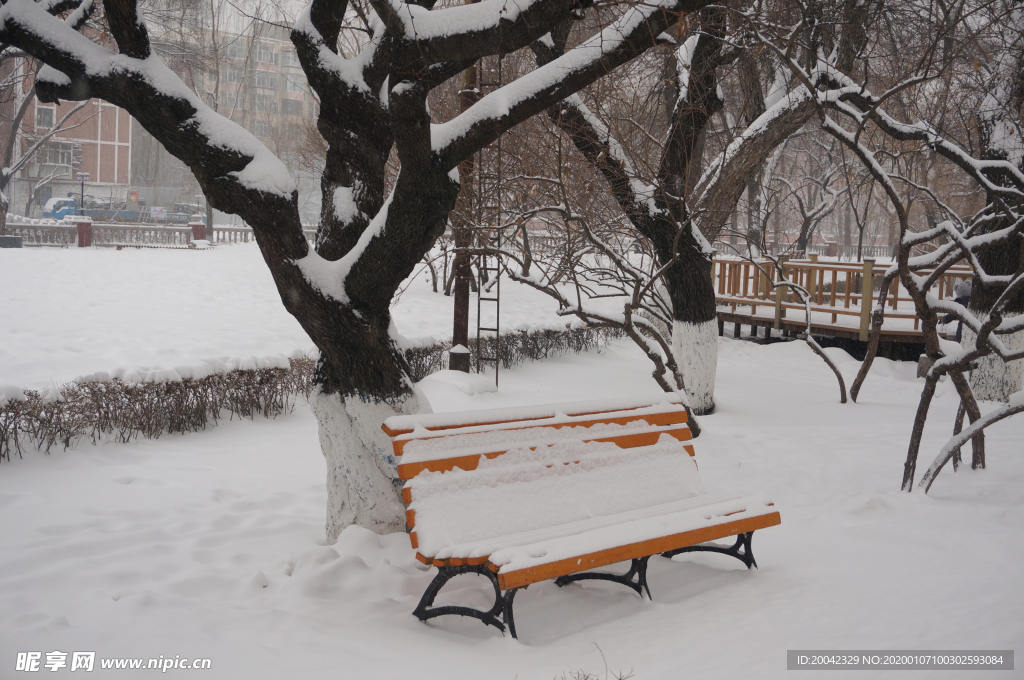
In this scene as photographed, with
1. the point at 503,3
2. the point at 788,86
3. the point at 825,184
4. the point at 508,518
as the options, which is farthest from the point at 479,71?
the point at 825,184

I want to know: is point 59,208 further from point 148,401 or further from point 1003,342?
point 1003,342

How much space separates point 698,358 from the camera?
27.9ft

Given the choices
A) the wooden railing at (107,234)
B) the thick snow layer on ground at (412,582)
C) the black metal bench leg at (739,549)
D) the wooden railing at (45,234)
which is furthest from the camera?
the wooden railing at (107,234)

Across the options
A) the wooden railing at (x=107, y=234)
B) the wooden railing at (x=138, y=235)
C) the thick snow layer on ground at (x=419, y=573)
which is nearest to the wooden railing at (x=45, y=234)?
the wooden railing at (x=107, y=234)

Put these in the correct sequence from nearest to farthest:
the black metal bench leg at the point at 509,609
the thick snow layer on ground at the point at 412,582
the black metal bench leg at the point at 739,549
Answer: the thick snow layer on ground at the point at 412,582, the black metal bench leg at the point at 509,609, the black metal bench leg at the point at 739,549

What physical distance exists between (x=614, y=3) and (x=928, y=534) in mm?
3413

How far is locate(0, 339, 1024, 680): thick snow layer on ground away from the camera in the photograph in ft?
9.41

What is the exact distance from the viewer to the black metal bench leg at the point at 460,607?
3053mm

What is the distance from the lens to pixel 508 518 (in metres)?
3.47

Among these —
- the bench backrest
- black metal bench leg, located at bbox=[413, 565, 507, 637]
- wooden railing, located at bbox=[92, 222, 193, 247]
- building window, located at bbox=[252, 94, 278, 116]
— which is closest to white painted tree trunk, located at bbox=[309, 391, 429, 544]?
the bench backrest

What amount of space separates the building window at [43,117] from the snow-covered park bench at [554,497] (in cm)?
4650

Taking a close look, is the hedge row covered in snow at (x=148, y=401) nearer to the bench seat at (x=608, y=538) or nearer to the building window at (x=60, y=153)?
the bench seat at (x=608, y=538)

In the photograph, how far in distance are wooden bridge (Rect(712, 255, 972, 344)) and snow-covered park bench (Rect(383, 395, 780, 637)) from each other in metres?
9.38

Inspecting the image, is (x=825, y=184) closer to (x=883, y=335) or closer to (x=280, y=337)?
(x=883, y=335)
